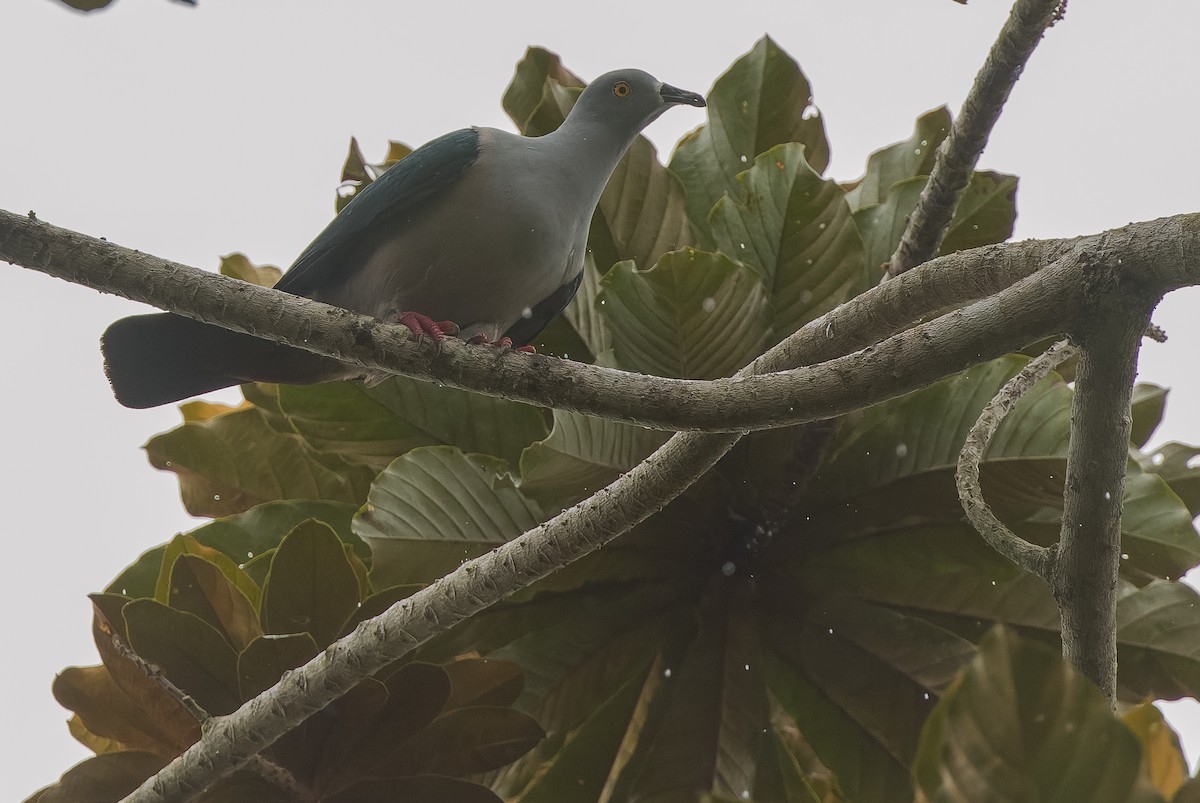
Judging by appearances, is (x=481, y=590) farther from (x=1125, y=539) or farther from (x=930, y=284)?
(x=1125, y=539)

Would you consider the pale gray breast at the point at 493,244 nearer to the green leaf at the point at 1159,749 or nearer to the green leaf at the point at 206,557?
the green leaf at the point at 206,557

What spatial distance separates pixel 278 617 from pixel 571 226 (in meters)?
0.90

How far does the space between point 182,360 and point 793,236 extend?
1.14m

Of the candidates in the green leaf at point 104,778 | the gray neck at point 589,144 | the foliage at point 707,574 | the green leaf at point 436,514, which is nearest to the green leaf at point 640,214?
the gray neck at point 589,144

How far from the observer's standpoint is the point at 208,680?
5.19 ft

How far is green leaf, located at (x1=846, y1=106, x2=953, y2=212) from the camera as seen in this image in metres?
2.22

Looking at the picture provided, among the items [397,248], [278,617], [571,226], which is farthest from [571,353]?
[278,617]

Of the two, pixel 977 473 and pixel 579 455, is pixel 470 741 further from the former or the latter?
pixel 977 473

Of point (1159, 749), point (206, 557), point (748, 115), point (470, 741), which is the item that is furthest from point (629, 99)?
point (1159, 749)

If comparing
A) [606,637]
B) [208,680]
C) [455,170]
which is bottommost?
[606,637]

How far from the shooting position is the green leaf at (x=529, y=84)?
2.32 meters

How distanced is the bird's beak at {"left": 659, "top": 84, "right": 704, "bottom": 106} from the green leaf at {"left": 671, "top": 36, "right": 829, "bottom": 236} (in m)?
0.29

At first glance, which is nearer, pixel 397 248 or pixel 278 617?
pixel 278 617

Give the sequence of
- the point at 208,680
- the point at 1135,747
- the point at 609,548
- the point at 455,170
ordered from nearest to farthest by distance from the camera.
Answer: the point at 1135,747
the point at 208,680
the point at 609,548
the point at 455,170
